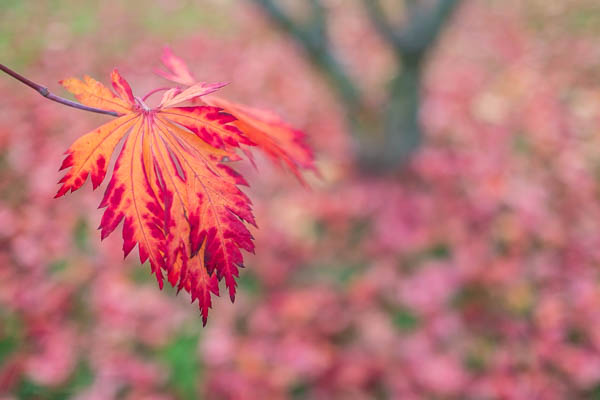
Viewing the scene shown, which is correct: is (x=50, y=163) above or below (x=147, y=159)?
above

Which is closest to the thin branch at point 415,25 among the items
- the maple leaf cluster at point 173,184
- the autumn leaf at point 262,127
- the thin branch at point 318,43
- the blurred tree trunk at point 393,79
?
the blurred tree trunk at point 393,79

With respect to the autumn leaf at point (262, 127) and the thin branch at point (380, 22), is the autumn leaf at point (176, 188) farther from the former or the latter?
the thin branch at point (380, 22)

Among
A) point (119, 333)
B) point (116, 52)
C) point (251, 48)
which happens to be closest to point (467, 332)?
point (119, 333)

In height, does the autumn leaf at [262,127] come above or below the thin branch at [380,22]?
below

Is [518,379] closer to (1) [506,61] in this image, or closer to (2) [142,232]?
(2) [142,232]

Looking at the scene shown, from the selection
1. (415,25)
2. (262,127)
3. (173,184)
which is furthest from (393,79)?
(173,184)

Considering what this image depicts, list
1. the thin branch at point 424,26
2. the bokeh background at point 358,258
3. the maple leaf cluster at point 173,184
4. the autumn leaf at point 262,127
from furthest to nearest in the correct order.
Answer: the thin branch at point 424,26 < the bokeh background at point 358,258 < the autumn leaf at point 262,127 < the maple leaf cluster at point 173,184
